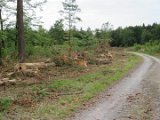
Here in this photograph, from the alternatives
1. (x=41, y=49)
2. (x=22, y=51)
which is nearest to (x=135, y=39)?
(x=41, y=49)

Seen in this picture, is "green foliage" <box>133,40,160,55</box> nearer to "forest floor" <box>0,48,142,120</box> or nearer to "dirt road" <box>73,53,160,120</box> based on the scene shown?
"forest floor" <box>0,48,142,120</box>

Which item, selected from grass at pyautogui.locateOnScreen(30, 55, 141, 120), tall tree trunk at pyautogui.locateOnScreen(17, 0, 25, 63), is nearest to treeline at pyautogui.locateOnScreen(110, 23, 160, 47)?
tall tree trunk at pyautogui.locateOnScreen(17, 0, 25, 63)

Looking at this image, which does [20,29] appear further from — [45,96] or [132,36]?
[132,36]

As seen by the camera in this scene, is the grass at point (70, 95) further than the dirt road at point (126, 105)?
Yes

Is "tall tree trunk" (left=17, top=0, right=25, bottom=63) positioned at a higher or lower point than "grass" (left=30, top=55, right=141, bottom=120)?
higher

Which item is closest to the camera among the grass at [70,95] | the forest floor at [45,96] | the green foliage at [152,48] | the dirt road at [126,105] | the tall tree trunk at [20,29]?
the dirt road at [126,105]

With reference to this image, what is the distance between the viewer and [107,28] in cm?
6825

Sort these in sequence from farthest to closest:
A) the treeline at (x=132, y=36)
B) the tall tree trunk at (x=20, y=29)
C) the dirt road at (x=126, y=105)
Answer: the treeline at (x=132, y=36), the tall tree trunk at (x=20, y=29), the dirt road at (x=126, y=105)

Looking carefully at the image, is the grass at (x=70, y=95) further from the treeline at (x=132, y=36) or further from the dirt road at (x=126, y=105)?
the treeline at (x=132, y=36)

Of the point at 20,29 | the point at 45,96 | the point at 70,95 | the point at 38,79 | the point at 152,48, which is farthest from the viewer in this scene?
the point at 152,48

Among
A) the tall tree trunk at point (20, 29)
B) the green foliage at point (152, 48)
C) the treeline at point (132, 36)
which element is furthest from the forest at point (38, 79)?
the treeline at point (132, 36)

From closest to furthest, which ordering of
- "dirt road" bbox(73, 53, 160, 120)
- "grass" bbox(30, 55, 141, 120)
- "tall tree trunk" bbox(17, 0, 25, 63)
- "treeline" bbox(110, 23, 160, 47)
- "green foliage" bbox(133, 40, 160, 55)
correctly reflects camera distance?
"dirt road" bbox(73, 53, 160, 120), "grass" bbox(30, 55, 141, 120), "tall tree trunk" bbox(17, 0, 25, 63), "green foliage" bbox(133, 40, 160, 55), "treeline" bbox(110, 23, 160, 47)

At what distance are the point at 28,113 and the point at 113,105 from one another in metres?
3.28


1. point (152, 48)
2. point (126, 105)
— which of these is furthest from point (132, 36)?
point (126, 105)
